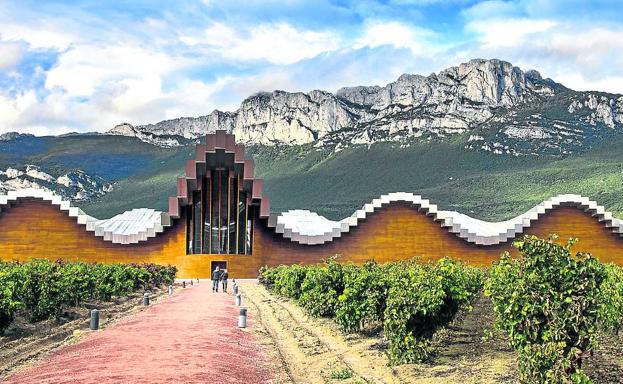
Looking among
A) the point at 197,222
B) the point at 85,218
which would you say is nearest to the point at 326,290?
the point at 197,222

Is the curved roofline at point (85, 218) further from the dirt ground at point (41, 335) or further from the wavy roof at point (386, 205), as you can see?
the dirt ground at point (41, 335)

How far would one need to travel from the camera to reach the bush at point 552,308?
9.30 m

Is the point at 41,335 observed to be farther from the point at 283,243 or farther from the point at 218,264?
the point at 218,264

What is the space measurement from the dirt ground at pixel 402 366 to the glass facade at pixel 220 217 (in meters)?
37.4

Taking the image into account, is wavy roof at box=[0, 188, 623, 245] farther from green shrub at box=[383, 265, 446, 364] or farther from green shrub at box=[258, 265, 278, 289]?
green shrub at box=[383, 265, 446, 364]

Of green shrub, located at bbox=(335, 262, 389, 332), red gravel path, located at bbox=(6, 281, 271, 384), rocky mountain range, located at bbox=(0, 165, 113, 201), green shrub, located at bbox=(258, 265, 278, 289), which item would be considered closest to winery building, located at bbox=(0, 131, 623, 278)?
green shrub, located at bbox=(258, 265, 278, 289)

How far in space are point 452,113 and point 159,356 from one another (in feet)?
391

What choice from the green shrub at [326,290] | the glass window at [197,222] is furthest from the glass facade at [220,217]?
the green shrub at [326,290]

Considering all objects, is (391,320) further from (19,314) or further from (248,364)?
(19,314)

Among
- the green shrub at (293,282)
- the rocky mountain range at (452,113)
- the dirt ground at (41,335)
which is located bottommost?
the dirt ground at (41,335)

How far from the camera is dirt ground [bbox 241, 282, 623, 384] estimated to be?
12.0 meters

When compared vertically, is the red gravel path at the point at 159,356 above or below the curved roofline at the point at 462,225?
below

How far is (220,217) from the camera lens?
2317 inches

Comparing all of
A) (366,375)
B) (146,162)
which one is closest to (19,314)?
(366,375)
